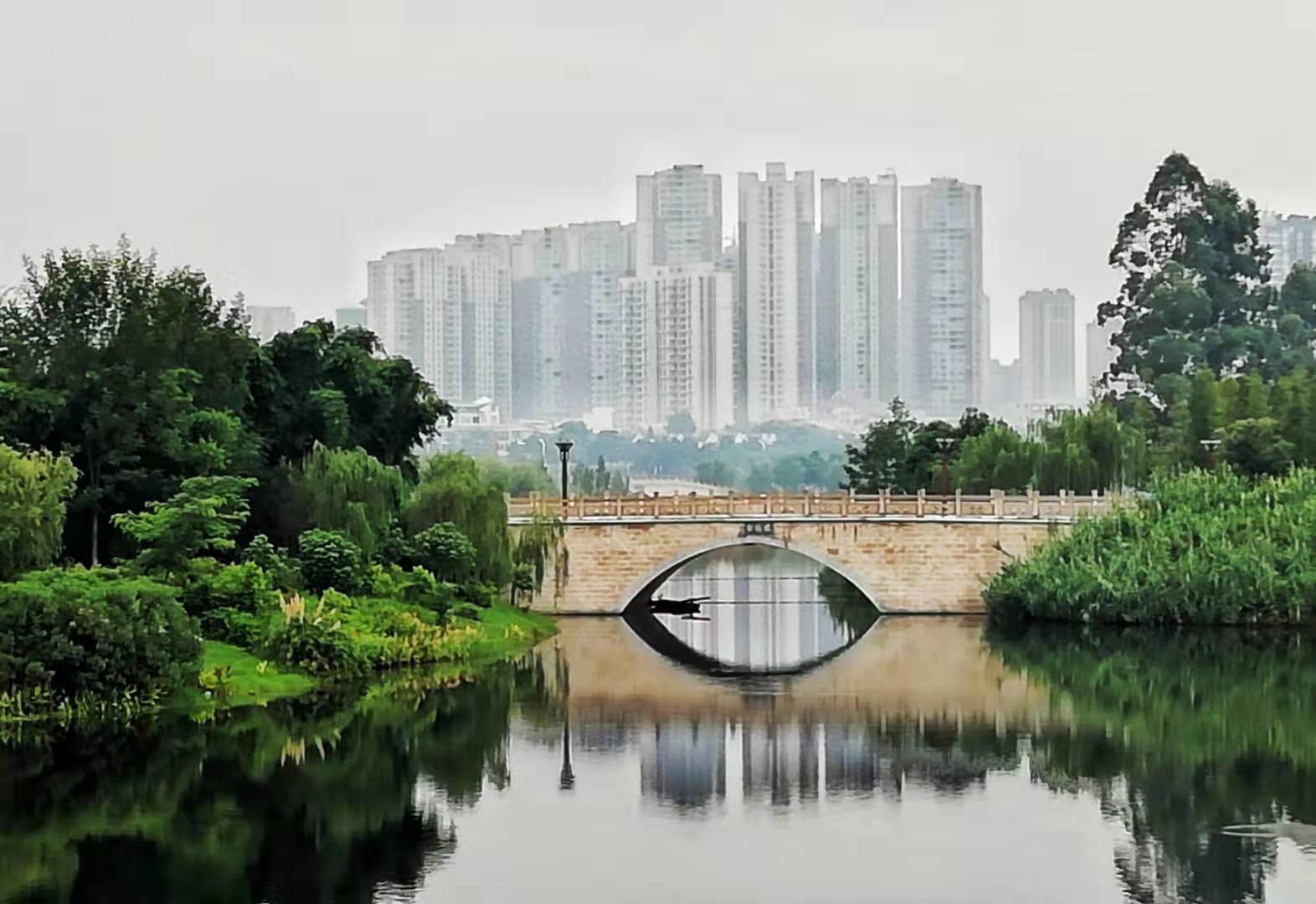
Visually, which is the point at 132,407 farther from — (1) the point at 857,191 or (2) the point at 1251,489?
(1) the point at 857,191

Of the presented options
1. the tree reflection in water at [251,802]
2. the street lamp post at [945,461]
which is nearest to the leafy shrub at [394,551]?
the tree reflection in water at [251,802]

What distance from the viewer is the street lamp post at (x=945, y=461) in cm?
4047

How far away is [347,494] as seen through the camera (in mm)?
30203

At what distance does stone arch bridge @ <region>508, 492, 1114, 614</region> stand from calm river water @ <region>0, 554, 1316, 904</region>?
563 centimetres

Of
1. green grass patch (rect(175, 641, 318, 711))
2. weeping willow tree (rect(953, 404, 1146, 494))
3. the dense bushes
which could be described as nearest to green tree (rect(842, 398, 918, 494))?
weeping willow tree (rect(953, 404, 1146, 494))

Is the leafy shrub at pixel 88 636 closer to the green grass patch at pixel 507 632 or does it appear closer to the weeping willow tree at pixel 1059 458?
the green grass patch at pixel 507 632

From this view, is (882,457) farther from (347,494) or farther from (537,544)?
(347,494)

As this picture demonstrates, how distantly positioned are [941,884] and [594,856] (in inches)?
109

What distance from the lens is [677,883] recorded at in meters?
15.9

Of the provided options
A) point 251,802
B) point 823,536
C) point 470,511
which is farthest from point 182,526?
point 823,536

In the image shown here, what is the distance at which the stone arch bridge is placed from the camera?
118 feet

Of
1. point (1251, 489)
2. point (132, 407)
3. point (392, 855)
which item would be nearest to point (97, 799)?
point (392, 855)

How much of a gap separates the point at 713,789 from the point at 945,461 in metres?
21.2

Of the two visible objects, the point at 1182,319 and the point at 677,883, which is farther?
the point at 1182,319
